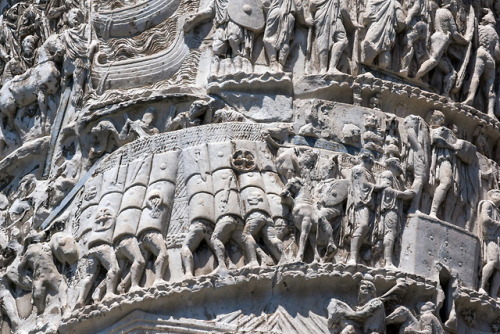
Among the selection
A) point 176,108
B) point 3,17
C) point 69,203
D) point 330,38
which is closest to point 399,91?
point 330,38

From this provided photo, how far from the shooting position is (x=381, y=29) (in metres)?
21.1

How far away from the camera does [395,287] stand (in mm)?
19141

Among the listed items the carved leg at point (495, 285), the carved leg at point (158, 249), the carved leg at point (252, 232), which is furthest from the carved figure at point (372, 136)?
the carved leg at point (158, 249)

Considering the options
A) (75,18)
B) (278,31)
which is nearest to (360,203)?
(278,31)

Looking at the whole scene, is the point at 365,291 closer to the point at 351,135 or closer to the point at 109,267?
the point at 351,135

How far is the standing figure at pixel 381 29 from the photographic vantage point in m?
21.0

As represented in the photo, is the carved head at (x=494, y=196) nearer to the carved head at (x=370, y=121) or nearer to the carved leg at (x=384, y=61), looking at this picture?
the carved head at (x=370, y=121)

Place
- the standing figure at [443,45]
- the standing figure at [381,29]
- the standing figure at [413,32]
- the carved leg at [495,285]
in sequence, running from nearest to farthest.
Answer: the carved leg at [495,285], the standing figure at [381,29], the standing figure at [413,32], the standing figure at [443,45]

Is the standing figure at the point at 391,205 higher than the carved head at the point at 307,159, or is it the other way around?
the carved head at the point at 307,159

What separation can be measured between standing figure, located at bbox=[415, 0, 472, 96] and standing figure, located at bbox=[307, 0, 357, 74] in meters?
0.95

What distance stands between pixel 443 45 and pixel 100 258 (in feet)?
→ 15.3

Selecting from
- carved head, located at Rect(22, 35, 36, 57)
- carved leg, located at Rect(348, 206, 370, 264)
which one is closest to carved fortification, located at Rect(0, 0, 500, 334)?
carved leg, located at Rect(348, 206, 370, 264)

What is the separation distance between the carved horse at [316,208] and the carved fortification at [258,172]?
0.02 m

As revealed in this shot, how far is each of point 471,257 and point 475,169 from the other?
1213mm
